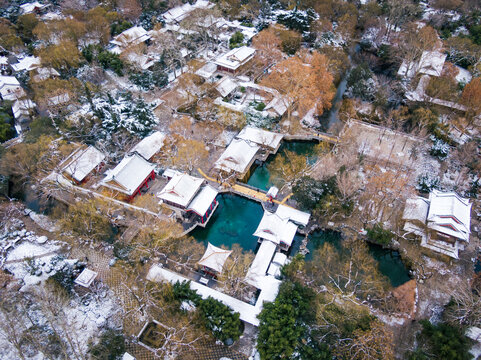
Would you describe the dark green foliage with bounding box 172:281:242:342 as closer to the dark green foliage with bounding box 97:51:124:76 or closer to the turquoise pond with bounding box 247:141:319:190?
the turquoise pond with bounding box 247:141:319:190

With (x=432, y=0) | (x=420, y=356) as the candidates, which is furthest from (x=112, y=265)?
(x=432, y=0)

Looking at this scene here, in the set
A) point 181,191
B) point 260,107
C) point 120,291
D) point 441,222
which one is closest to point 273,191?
point 181,191

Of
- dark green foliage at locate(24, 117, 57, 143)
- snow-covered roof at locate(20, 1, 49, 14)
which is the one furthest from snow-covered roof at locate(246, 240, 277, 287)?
snow-covered roof at locate(20, 1, 49, 14)

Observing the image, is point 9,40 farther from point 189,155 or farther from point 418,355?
point 418,355

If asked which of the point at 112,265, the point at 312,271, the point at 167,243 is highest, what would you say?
the point at 312,271

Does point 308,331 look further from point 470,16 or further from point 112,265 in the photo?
point 470,16
